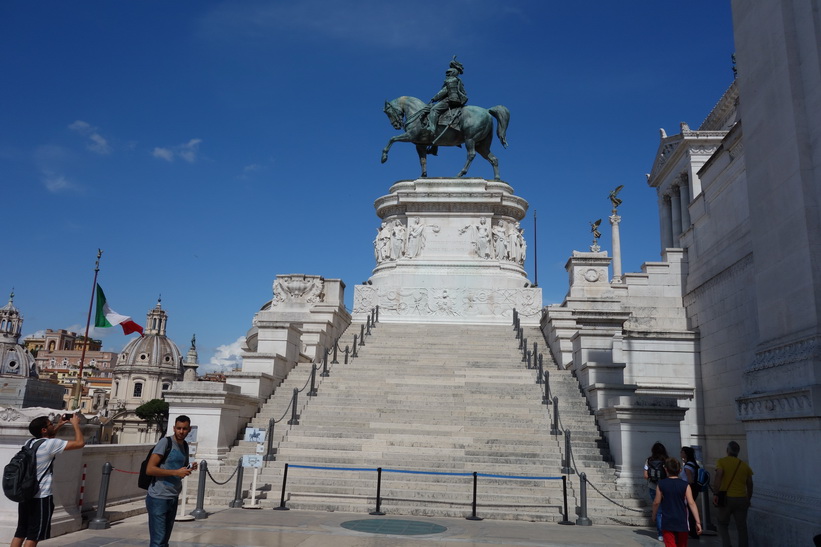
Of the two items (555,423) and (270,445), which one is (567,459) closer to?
(555,423)

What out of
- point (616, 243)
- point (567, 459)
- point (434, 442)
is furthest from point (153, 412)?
point (567, 459)

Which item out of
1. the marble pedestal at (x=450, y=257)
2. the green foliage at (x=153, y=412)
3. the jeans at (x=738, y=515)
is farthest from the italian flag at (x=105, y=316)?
the green foliage at (x=153, y=412)

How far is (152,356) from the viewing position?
13575cm

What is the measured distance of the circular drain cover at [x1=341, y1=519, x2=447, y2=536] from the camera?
10609mm

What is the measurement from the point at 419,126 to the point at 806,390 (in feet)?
90.5

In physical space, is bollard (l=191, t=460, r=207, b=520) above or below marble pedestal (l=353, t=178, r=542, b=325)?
below

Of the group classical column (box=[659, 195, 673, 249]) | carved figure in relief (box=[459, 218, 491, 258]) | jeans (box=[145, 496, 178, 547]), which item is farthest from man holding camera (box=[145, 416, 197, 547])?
classical column (box=[659, 195, 673, 249])

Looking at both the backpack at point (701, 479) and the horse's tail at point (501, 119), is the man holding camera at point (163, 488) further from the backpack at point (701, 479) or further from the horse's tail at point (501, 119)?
the horse's tail at point (501, 119)

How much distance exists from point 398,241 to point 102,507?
22.0m

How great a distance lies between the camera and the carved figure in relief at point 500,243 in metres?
30.8

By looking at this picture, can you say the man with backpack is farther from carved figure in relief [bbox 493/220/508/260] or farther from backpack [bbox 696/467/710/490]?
carved figure in relief [bbox 493/220/508/260]

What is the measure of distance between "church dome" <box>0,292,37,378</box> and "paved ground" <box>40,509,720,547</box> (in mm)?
115294

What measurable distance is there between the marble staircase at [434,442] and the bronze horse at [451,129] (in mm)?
15915

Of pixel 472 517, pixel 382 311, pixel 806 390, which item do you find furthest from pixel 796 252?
pixel 382 311
